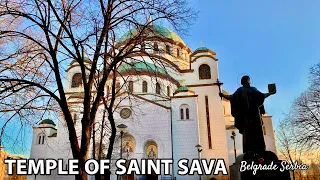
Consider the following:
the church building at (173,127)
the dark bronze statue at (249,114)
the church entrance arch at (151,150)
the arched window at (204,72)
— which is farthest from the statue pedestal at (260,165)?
the arched window at (204,72)

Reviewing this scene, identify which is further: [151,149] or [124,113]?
[124,113]

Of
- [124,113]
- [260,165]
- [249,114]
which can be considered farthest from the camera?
[124,113]

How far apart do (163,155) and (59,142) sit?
12.4 meters

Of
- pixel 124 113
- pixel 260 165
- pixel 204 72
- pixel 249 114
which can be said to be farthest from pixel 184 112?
pixel 260 165

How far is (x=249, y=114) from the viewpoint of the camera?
6.71 meters

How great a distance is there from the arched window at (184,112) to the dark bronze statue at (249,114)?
72.8 ft

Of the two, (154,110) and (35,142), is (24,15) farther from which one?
(35,142)

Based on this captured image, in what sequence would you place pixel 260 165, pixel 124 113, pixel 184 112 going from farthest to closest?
pixel 124 113 → pixel 184 112 → pixel 260 165

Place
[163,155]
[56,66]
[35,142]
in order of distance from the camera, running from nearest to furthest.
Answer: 1. [56,66]
2. [163,155]
3. [35,142]

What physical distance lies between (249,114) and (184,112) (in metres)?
22.6

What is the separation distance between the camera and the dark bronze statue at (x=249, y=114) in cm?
648

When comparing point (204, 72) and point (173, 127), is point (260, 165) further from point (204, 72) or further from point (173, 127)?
point (204, 72)

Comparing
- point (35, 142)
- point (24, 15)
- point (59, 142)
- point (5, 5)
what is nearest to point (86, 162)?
point (24, 15)

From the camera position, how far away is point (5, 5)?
7973mm
